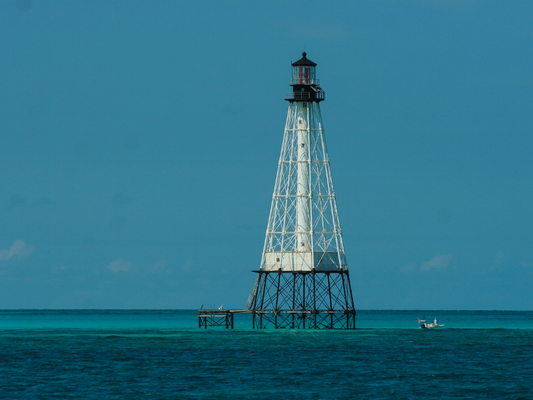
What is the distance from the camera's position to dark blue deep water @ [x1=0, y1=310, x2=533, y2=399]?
156 feet

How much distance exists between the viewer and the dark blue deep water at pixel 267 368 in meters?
47.5

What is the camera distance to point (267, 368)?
5706 cm

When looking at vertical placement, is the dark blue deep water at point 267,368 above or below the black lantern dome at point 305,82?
below

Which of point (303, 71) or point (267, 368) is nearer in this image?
point (267, 368)

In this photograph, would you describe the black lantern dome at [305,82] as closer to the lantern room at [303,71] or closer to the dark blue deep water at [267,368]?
the lantern room at [303,71]

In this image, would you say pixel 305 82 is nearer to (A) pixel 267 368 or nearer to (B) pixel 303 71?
(B) pixel 303 71

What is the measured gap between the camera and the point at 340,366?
191ft

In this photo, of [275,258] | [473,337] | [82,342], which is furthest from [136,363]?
[473,337]

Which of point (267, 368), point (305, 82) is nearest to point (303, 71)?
point (305, 82)

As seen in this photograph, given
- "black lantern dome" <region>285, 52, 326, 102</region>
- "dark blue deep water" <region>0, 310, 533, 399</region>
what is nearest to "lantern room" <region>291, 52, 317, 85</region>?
"black lantern dome" <region>285, 52, 326, 102</region>

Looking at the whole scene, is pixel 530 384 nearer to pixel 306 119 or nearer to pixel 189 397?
pixel 189 397

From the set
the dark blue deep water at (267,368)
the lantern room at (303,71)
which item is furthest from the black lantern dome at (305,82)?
the dark blue deep water at (267,368)

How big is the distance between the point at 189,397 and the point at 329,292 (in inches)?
1839

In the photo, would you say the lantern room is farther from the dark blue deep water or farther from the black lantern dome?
the dark blue deep water
